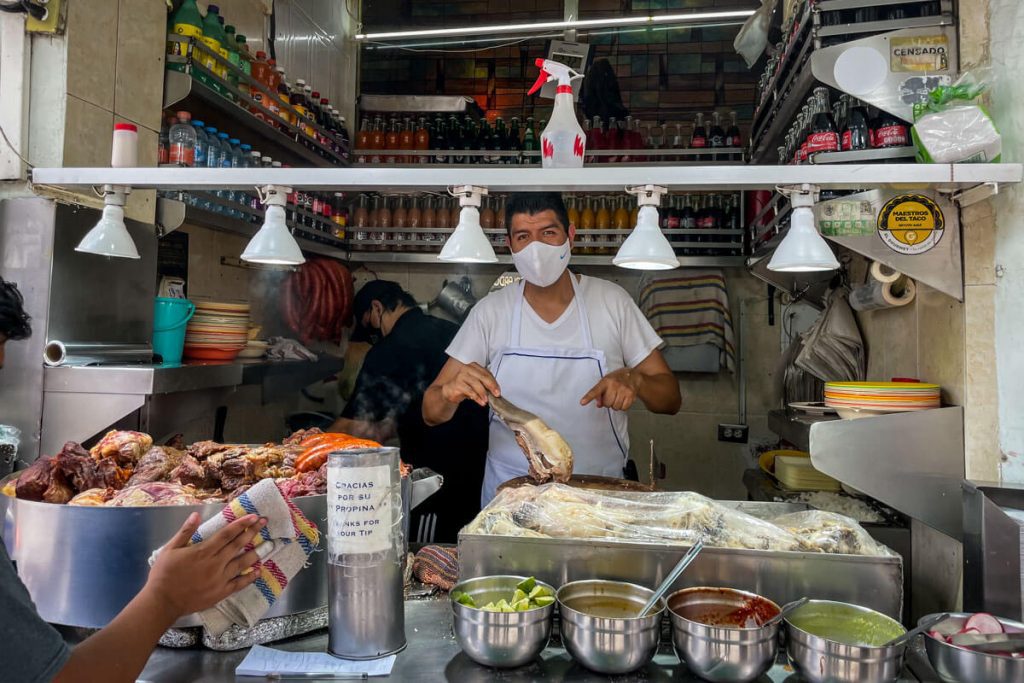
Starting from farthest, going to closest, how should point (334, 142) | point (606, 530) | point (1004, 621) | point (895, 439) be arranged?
1. point (334, 142)
2. point (895, 439)
3. point (606, 530)
4. point (1004, 621)

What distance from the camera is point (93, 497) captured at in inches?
53.9

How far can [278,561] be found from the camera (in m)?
1.26

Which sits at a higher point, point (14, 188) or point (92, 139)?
point (92, 139)

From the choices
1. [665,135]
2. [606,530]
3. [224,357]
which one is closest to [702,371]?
[665,135]

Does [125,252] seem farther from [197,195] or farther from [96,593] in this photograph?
[197,195]

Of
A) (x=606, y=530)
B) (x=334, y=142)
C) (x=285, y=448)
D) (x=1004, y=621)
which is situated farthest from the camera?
(x=334, y=142)

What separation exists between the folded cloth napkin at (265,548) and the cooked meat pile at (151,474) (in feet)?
0.49

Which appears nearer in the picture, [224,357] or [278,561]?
[278,561]

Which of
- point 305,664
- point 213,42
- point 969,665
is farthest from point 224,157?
point 969,665

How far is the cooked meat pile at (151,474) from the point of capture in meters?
1.38

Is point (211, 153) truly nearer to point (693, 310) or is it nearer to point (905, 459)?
point (905, 459)

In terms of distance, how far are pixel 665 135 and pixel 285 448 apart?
3.81 m

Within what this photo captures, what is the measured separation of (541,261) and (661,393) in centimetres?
72

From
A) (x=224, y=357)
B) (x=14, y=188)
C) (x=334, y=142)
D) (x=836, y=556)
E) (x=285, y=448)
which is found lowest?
(x=836, y=556)
